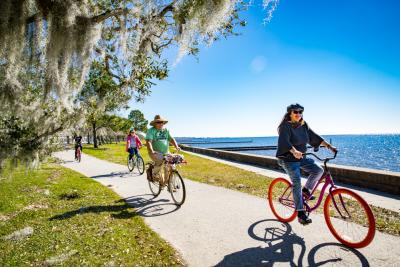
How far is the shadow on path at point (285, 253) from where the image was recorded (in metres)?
3.70

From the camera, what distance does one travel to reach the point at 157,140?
23.8 ft

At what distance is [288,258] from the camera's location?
381 centimetres

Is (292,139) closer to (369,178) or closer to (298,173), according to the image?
(298,173)

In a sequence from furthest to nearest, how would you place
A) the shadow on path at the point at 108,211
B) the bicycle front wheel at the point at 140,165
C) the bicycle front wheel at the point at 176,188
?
the bicycle front wheel at the point at 140,165 < the bicycle front wheel at the point at 176,188 < the shadow on path at the point at 108,211

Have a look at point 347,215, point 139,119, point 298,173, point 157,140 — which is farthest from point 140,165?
point 139,119

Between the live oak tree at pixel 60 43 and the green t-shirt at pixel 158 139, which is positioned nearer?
the live oak tree at pixel 60 43

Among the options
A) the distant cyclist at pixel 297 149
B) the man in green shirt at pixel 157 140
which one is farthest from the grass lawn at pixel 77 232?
the distant cyclist at pixel 297 149

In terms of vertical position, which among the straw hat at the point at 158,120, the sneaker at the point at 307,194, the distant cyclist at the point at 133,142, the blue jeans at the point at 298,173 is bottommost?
the sneaker at the point at 307,194

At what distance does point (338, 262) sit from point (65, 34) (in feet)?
16.3

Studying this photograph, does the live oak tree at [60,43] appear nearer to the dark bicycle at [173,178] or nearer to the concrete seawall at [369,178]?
the dark bicycle at [173,178]

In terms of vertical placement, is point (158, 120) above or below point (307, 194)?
above

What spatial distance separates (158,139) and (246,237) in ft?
11.7

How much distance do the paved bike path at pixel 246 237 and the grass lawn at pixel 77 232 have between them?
37cm

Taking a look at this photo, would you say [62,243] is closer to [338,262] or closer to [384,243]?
[338,262]
